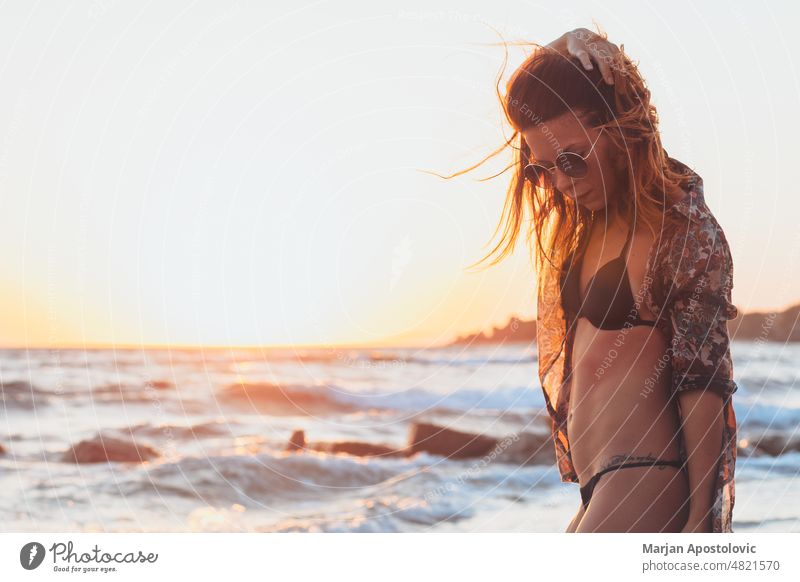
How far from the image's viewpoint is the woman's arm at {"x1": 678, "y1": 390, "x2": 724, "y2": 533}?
6.35 ft

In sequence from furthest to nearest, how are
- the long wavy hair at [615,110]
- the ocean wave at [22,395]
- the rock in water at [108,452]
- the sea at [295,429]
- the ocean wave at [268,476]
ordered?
the ocean wave at [22,395] → the rock in water at [108,452] → the ocean wave at [268,476] → the sea at [295,429] → the long wavy hair at [615,110]

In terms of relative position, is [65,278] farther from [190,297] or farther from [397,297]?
[397,297]

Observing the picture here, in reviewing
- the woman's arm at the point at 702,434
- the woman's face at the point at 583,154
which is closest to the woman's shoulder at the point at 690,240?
the woman's face at the point at 583,154

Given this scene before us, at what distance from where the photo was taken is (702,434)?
194 cm

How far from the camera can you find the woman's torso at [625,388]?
6.58ft

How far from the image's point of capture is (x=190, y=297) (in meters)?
5.35

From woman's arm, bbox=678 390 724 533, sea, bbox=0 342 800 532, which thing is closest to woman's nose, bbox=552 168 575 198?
woman's arm, bbox=678 390 724 533

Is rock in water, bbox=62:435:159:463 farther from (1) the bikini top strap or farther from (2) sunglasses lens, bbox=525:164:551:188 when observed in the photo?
(1) the bikini top strap

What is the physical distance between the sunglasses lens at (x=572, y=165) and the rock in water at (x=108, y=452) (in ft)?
24.6

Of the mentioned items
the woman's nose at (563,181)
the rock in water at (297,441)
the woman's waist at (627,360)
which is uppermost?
the woman's nose at (563,181)

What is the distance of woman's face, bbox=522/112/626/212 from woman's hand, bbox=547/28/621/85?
0.13 meters

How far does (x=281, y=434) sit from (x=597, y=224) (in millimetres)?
8471

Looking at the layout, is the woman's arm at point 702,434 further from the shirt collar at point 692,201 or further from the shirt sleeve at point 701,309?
the shirt collar at point 692,201
